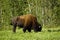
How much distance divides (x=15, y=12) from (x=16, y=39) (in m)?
28.1

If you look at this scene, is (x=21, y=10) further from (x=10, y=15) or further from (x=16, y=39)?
(x=16, y=39)

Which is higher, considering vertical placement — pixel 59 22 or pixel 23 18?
pixel 23 18

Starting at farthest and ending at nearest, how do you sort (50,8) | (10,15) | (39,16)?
(10,15)
(50,8)
(39,16)

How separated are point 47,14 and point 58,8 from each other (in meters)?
5.44

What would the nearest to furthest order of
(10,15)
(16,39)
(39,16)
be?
(16,39), (39,16), (10,15)

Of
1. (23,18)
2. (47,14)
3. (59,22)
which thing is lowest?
(59,22)

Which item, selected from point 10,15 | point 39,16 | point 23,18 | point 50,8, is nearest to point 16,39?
point 23,18

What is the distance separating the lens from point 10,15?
43.7 meters

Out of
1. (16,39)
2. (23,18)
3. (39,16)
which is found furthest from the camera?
(39,16)

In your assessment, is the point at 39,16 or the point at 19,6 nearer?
the point at 39,16

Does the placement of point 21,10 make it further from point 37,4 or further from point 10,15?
point 37,4

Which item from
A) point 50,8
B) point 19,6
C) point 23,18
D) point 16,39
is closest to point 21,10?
point 19,6

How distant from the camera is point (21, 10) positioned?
4575 cm

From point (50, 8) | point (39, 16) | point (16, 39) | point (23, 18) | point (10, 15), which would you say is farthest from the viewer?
point (10, 15)
